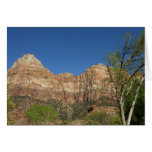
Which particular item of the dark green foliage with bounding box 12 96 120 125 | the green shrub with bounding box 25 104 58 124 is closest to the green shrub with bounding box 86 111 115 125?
the dark green foliage with bounding box 12 96 120 125

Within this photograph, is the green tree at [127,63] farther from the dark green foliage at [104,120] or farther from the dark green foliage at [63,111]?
the dark green foliage at [63,111]

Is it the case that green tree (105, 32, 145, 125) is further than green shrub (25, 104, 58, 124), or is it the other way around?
green shrub (25, 104, 58, 124)

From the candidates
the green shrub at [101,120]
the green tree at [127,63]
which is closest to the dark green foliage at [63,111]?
the green shrub at [101,120]

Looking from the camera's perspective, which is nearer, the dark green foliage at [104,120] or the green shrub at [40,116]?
the dark green foliage at [104,120]

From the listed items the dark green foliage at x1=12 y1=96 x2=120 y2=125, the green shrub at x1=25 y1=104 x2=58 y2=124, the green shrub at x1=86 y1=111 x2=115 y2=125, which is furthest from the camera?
the dark green foliage at x1=12 y1=96 x2=120 y2=125

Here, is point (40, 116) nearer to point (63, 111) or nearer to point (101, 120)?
point (101, 120)

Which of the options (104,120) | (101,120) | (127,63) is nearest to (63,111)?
(101,120)

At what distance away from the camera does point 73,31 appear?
732 centimetres

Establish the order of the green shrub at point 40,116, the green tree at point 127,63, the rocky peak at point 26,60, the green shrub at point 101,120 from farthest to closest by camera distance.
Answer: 1. the rocky peak at point 26,60
2. the green shrub at point 40,116
3. the green shrub at point 101,120
4. the green tree at point 127,63

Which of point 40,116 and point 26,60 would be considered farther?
point 26,60

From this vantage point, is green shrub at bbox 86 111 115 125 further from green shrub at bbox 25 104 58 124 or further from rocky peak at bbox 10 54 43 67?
rocky peak at bbox 10 54 43 67
